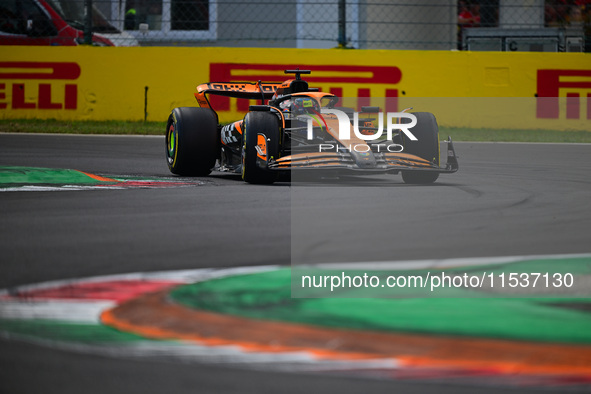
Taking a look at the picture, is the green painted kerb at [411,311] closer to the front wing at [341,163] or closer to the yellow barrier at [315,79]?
the front wing at [341,163]

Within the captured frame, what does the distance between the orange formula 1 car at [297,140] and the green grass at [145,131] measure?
14.6 ft

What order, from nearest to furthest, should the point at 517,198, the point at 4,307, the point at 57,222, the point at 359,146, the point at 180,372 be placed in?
1. the point at 180,372
2. the point at 4,307
3. the point at 57,222
4. the point at 517,198
5. the point at 359,146

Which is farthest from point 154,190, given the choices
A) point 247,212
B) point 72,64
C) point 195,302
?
point 72,64

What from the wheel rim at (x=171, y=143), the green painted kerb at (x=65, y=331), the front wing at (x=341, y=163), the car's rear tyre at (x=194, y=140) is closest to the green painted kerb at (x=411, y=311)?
the green painted kerb at (x=65, y=331)

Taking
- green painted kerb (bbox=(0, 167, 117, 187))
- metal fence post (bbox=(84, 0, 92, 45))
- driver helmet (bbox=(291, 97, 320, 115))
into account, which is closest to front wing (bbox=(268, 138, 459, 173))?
driver helmet (bbox=(291, 97, 320, 115))

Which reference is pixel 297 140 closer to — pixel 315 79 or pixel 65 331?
pixel 65 331

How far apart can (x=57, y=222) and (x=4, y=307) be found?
197 cm

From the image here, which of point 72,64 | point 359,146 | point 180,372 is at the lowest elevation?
point 180,372

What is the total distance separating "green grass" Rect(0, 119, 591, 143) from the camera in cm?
1256

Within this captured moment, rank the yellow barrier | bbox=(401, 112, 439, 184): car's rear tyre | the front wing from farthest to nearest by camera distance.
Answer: the yellow barrier → bbox=(401, 112, 439, 184): car's rear tyre → the front wing

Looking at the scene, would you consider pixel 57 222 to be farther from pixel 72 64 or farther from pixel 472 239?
pixel 72 64

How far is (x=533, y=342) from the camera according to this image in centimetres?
271

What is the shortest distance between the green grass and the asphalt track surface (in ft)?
Result: 14.2

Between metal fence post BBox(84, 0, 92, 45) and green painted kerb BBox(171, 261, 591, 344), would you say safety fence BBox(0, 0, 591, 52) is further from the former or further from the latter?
green painted kerb BBox(171, 261, 591, 344)
